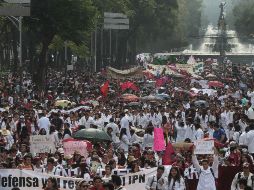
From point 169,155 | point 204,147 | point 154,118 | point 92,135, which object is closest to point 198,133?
point 92,135

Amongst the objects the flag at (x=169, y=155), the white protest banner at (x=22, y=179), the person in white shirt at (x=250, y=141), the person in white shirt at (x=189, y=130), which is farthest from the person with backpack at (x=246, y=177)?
the person in white shirt at (x=189, y=130)

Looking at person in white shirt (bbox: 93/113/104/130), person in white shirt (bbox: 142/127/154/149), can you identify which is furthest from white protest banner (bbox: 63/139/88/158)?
person in white shirt (bbox: 93/113/104/130)

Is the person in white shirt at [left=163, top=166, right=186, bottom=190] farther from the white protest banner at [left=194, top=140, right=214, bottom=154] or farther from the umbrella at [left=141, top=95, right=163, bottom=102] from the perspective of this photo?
the umbrella at [left=141, top=95, right=163, bottom=102]

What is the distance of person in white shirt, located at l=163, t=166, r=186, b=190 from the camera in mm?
14953

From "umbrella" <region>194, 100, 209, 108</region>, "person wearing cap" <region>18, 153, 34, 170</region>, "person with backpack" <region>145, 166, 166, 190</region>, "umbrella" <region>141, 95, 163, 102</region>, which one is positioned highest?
"person with backpack" <region>145, 166, 166, 190</region>

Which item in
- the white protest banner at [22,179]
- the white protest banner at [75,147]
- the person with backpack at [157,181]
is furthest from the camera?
the white protest banner at [75,147]

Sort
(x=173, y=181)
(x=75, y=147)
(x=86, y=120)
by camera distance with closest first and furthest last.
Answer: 1. (x=173, y=181)
2. (x=75, y=147)
3. (x=86, y=120)

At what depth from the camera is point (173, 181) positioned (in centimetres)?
1495

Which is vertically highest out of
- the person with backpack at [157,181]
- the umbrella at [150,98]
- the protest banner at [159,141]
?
the person with backpack at [157,181]

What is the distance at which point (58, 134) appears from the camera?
2322 centimetres

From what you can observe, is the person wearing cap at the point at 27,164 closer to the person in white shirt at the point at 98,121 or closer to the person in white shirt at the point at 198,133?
the person in white shirt at the point at 198,133

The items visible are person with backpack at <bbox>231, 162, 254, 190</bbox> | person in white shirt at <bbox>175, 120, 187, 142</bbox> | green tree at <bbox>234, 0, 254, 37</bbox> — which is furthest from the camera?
green tree at <bbox>234, 0, 254, 37</bbox>

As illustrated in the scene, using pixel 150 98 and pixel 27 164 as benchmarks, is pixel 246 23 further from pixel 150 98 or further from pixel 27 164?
pixel 27 164

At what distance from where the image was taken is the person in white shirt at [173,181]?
1495 cm
